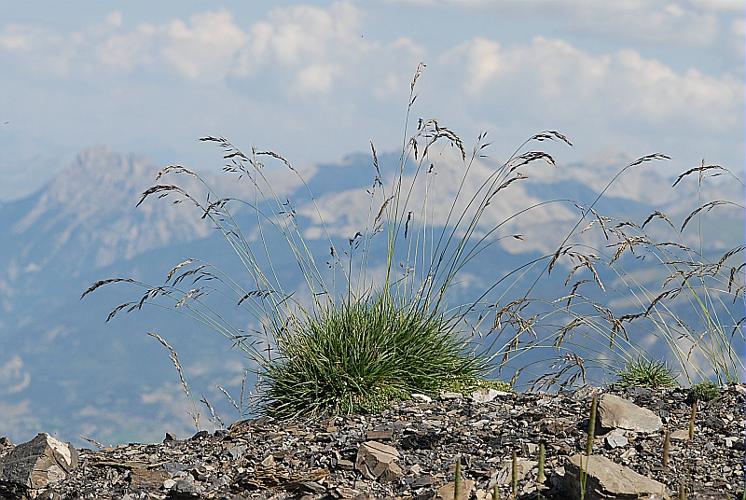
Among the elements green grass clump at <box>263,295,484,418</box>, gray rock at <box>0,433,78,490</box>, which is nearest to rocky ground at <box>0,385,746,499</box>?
gray rock at <box>0,433,78,490</box>

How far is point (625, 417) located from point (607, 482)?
3.81ft

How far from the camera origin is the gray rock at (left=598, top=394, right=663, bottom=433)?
202 inches

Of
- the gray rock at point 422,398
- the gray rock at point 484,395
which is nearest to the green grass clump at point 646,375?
the gray rock at point 484,395

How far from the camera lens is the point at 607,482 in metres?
4.11

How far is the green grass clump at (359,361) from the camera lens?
6297mm

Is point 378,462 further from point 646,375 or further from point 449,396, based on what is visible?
point 646,375

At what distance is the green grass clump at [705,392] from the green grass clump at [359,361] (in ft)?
5.87

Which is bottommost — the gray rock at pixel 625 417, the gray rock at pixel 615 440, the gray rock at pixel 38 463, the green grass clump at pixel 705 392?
the gray rock at pixel 38 463

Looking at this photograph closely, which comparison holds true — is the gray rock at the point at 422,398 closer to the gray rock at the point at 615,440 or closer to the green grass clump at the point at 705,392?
the gray rock at the point at 615,440

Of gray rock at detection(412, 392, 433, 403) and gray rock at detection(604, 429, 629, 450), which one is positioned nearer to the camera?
gray rock at detection(604, 429, 629, 450)

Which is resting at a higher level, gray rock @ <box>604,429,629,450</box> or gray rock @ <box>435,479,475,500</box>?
gray rock @ <box>604,429,629,450</box>

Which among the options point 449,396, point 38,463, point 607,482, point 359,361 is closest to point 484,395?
point 449,396

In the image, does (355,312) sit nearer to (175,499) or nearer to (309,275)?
(309,275)

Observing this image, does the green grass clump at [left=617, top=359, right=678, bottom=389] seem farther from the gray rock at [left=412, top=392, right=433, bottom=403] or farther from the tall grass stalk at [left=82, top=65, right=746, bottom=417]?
the gray rock at [left=412, top=392, right=433, bottom=403]
